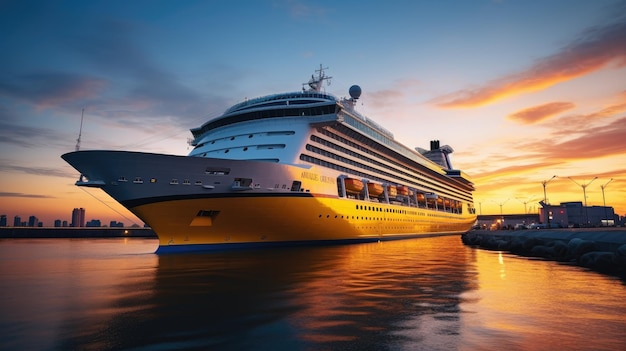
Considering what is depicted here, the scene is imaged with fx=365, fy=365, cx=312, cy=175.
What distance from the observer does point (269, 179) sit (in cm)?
2795

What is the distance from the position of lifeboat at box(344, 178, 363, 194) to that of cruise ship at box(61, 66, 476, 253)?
113 mm

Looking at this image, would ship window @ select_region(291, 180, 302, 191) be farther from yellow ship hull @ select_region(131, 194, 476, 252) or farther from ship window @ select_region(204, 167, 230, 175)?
ship window @ select_region(204, 167, 230, 175)

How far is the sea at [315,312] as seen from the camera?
6.50 metres

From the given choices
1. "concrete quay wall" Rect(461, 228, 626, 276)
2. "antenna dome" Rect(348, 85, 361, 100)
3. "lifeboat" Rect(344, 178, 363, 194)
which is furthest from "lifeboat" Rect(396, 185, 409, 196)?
"concrete quay wall" Rect(461, 228, 626, 276)

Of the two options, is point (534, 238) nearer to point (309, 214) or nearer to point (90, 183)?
point (309, 214)

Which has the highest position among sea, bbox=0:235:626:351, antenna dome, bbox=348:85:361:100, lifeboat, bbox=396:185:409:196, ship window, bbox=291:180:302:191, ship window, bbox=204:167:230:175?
antenna dome, bbox=348:85:361:100

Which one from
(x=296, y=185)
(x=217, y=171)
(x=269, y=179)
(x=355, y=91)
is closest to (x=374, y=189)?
(x=296, y=185)

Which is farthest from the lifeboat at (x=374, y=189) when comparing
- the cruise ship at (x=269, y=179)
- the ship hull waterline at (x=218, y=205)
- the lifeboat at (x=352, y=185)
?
the ship hull waterline at (x=218, y=205)

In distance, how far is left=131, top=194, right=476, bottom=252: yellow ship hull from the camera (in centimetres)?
2527

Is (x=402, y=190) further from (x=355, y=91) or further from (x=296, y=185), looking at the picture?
(x=296, y=185)

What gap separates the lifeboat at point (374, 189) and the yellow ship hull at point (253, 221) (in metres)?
4.16

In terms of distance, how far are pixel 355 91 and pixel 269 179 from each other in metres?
32.4

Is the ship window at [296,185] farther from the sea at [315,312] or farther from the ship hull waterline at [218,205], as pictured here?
the sea at [315,312]

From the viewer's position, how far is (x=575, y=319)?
7895mm
